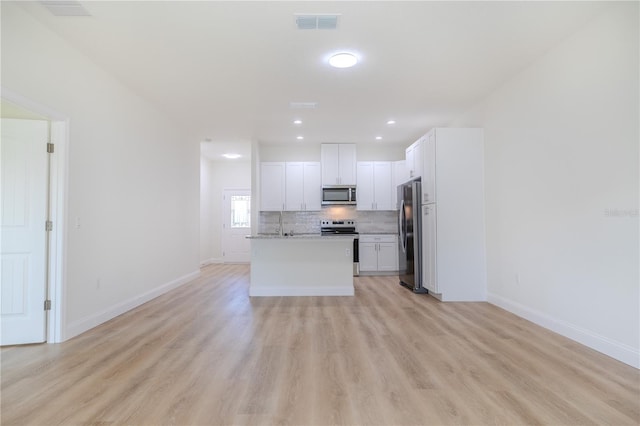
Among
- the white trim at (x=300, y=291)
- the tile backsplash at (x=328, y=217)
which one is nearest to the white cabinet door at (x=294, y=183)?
the tile backsplash at (x=328, y=217)

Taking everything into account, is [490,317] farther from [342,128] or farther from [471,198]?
[342,128]

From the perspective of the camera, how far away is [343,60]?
3.16 metres

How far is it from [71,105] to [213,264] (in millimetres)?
5788

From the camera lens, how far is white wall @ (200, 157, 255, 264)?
8359mm

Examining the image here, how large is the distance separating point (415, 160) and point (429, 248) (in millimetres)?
1519

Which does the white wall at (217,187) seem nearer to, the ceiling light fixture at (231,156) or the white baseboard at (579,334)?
the ceiling light fixture at (231,156)

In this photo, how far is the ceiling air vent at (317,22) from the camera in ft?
8.31

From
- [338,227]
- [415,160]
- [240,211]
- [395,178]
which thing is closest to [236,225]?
[240,211]

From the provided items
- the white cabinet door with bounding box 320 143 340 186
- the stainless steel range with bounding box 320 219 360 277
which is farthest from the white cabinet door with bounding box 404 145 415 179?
the stainless steel range with bounding box 320 219 360 277

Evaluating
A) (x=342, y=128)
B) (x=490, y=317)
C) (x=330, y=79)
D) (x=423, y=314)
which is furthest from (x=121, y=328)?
(x=342, y=128)

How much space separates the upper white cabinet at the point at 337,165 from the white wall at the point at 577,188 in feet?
A: 10.4

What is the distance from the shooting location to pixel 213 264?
8.20 m

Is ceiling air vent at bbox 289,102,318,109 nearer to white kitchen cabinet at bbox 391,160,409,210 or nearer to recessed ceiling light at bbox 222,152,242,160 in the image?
white kitchen cabinet at bbox 391,160,409,210

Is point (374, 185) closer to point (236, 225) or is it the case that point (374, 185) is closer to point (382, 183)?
point (382, 183)
